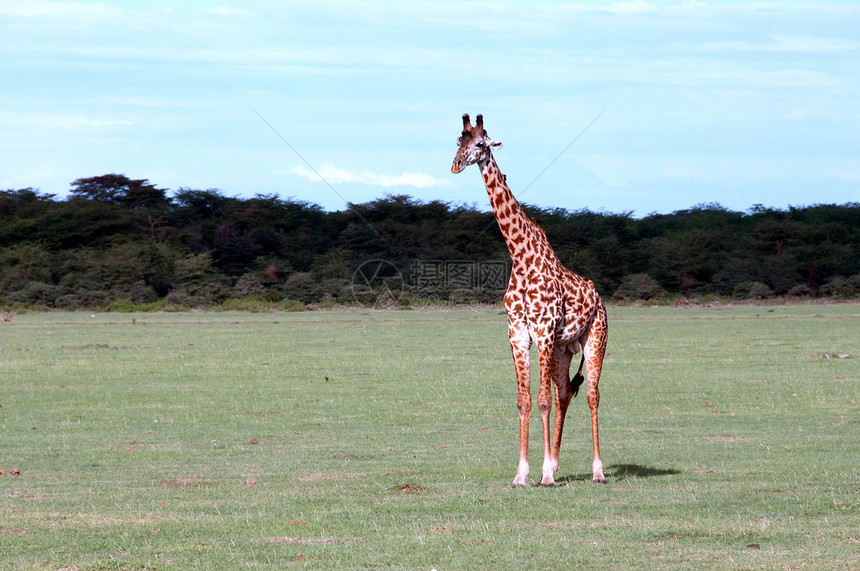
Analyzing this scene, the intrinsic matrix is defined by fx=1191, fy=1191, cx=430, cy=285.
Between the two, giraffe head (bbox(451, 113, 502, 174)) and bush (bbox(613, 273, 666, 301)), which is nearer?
giraffe head (bbox(451, 113, 502, 174))

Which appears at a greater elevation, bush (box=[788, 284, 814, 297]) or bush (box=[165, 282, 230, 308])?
bush (box=[788, 284, 814, 297])

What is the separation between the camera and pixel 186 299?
2359 inches

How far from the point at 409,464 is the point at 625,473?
2211 mm

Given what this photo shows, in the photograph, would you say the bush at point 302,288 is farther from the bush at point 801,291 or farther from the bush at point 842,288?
the bush at point 842,288

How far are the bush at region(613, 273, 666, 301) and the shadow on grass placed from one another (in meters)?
53.1

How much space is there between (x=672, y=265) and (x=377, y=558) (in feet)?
203

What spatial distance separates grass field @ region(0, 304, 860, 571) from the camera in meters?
7.89

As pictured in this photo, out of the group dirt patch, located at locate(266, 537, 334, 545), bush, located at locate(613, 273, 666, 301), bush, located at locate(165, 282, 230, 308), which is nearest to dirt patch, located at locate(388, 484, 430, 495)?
dirt patch, located at locate(266, 537, 334, 545)

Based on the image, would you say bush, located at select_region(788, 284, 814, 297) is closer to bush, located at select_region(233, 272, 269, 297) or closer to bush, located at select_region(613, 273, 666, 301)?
bush, located at select_region(613, 273, 666, 301)

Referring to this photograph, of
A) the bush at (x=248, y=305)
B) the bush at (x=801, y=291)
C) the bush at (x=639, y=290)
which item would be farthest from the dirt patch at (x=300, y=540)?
the bush at (x=801, y=291)

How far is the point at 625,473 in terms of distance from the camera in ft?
36.9

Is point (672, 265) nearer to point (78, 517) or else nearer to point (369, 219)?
point (369, 219)

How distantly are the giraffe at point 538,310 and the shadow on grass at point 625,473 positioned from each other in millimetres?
219

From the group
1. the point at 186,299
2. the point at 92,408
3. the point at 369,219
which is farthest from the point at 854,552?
the point at 369,219
